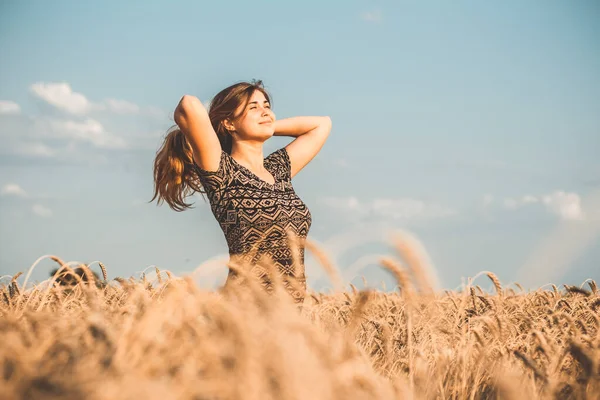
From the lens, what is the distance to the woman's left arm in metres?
4.66

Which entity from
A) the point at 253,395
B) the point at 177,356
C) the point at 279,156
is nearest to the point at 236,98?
the point at 279,156

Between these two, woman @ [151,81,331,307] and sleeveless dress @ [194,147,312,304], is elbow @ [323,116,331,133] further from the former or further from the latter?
sleeveless dress @ [194,147,312,304]

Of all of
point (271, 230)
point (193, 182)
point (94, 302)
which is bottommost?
point (94, 302)

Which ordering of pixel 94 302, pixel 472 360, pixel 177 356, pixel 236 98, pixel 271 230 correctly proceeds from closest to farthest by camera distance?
pixel 177 356
pixel 94 302
pixel 472 360
pixel 271 230
pixel 236 98

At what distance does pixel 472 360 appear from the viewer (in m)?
2.36

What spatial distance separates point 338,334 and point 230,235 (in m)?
2.35

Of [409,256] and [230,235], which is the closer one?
[409,256]

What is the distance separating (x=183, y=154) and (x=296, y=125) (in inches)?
43.2

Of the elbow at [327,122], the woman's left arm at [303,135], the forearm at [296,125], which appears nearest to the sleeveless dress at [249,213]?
the woman's left arm at [303,135]

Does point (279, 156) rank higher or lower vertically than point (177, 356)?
higher

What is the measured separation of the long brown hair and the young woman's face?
0.10 ft

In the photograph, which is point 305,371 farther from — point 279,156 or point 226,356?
point 279,156

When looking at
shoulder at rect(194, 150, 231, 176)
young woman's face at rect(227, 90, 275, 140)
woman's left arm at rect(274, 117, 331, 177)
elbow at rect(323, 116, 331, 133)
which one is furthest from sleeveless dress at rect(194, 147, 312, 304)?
elbow at rect(323, 116, 331, 133)

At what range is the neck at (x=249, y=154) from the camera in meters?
4.11
